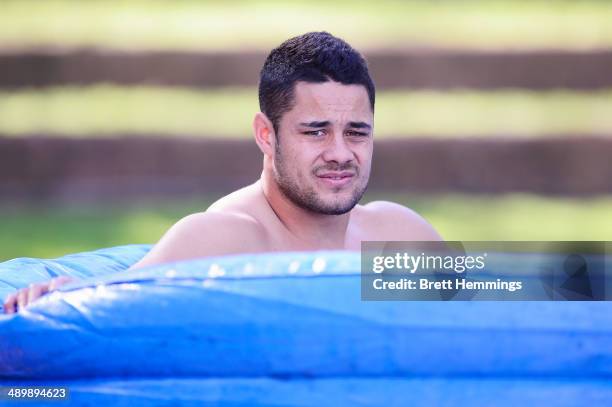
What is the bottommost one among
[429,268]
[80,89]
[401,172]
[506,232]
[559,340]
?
[559,340]

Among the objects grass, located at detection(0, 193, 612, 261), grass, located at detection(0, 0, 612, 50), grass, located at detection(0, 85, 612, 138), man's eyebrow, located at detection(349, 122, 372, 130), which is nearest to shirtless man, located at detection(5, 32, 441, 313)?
man's eyebrow, located at detection(349, 122, 372, 130)

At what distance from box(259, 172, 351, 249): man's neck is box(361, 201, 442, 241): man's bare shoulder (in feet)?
0.58

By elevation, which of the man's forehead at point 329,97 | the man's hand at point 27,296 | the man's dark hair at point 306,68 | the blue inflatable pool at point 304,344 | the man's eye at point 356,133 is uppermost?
the man's dark hair at point 306,68

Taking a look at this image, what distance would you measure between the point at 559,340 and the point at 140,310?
61 cm

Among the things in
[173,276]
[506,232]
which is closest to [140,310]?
[173,276]

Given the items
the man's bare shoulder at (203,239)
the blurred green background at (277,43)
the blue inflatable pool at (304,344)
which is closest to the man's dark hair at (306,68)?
the man's bare shoulder at (203,239)

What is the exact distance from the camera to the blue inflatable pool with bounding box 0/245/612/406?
4.95ft

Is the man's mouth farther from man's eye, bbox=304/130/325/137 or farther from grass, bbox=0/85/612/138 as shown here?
grass, bbox=0/85/612/138

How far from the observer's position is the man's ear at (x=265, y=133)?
2.05 m

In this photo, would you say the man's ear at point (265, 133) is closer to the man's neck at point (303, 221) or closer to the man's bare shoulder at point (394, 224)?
the man's neck at point (303, 221)

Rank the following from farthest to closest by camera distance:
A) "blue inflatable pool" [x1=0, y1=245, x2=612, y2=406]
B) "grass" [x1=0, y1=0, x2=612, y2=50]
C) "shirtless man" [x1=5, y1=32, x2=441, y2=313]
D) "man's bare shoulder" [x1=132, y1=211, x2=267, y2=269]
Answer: "grass" [x1=0, y1=0, x2=612, y2=50], "shirtless man" [x1=5, y1=32, x2=441, y2=313], "man's bare shoulder" [x1=132, y1=211, x2=267, y2=269], "blue inflatable pool" [x1=0, y1=245, x2=612, y2=406]

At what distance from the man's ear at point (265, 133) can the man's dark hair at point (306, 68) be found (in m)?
0.01

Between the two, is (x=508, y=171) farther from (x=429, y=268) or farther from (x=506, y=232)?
(x=429, y=268)

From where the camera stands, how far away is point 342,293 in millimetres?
1537
